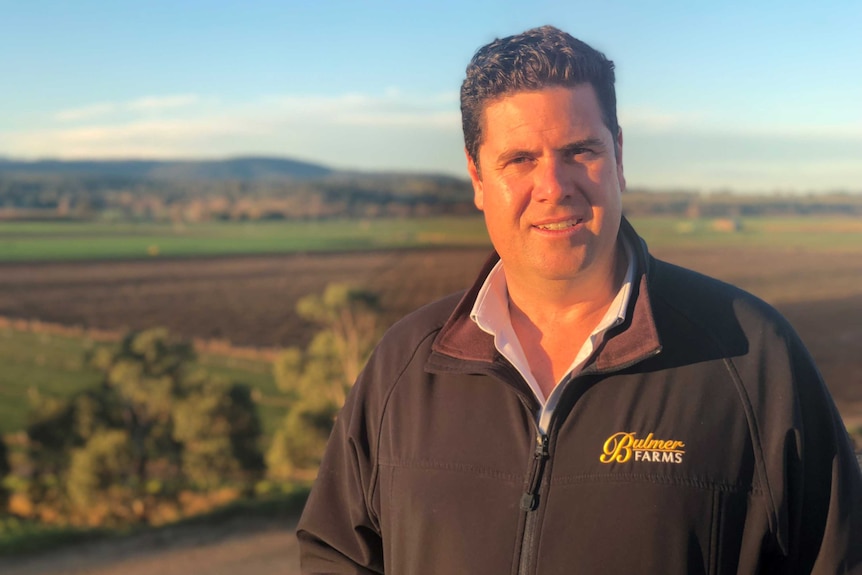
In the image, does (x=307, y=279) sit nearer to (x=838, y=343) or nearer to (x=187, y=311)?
(x=187, y=311)

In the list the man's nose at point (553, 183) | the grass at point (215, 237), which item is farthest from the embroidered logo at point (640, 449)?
the grass at point (215, 237)

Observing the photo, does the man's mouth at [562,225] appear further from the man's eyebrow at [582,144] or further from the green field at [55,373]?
the green field at [55,373]

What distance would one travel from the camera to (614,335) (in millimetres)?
1406

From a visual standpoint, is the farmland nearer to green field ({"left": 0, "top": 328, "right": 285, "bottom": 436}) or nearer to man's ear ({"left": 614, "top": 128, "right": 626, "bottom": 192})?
green field ({"left": 0, "top": 328, "right": 285, "bottom": 436})

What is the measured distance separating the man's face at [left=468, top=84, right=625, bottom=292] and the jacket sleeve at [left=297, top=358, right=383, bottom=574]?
0.43 metres

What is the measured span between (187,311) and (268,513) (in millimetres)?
8419

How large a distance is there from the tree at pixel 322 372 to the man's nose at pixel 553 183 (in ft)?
30.7

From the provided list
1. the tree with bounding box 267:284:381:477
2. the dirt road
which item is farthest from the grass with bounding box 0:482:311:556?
the tree with bounding box 267:284:381:477

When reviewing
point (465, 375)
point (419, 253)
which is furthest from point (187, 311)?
point (465, 375)

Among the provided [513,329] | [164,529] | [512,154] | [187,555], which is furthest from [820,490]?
[164,529]

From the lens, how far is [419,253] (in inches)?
652

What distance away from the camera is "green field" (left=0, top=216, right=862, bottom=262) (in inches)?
602

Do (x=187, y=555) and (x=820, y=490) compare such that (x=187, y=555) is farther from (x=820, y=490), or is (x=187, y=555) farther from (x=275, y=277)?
(x=275, y=277)

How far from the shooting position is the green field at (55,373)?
12773 millimetres
